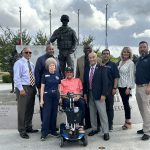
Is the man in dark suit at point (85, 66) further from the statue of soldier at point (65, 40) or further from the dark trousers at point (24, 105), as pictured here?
the statue of soldier at point (65, 40)

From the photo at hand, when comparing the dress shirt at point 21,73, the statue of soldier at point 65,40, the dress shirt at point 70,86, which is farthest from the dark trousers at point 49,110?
the statue of soldier at point 65,40

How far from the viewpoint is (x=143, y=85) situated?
273 inches

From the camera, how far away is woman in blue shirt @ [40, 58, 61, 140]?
22.9ft

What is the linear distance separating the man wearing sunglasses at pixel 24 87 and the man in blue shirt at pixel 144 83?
6.95 ft

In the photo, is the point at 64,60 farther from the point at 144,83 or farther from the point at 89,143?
the point at 89,143

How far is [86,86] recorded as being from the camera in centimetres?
732

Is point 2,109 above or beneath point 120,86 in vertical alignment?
beneath

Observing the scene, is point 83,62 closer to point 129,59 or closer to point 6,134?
point 129,59

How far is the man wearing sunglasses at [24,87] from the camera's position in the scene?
7.16 m

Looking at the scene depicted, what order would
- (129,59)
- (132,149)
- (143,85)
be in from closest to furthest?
(132,149) → (143,85) → (129,59)

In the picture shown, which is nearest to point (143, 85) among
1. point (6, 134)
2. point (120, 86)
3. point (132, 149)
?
point (120, 86)

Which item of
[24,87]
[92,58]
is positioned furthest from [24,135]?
[92,58]

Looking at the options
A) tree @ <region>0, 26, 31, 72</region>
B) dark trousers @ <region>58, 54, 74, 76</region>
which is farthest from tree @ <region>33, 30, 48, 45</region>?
dark trousers @ <region>58, 54, 74, 76</region>

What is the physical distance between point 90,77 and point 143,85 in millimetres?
1047
